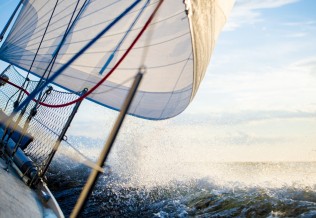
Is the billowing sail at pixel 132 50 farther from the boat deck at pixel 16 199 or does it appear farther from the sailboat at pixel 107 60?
the boat deck at pixel 16 199

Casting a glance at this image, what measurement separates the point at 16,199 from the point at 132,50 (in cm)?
334

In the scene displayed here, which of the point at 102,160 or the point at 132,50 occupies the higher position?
the point at 132,50

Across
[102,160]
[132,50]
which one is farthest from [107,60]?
[102,160]

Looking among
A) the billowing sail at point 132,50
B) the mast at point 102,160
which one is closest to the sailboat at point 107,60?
the billowing sail at point 132,50

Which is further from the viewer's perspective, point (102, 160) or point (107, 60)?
point (107, 60)

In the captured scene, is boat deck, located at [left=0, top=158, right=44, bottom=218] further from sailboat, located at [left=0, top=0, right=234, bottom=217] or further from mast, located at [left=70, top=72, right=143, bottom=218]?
mast, located at [left=70, top=72, right=143, bottom=218]

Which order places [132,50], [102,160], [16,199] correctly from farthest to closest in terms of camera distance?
[132,50]
[16,199]
[102,160]

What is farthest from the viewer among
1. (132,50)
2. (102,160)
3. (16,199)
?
(132,50)

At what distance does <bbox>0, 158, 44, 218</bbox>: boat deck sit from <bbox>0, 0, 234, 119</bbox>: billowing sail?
1686 mm

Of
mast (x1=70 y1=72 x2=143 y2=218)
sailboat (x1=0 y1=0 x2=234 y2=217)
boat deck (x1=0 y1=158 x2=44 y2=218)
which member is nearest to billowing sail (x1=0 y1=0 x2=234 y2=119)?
sailboat (x1=0 y1=0 x2=234 y2=217)

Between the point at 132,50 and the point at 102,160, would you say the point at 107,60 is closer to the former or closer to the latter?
the point at 132,50

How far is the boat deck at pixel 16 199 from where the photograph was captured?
2600 millimetres

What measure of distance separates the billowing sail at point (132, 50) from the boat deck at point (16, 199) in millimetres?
1686

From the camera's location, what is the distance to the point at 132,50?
5090 millimetres
